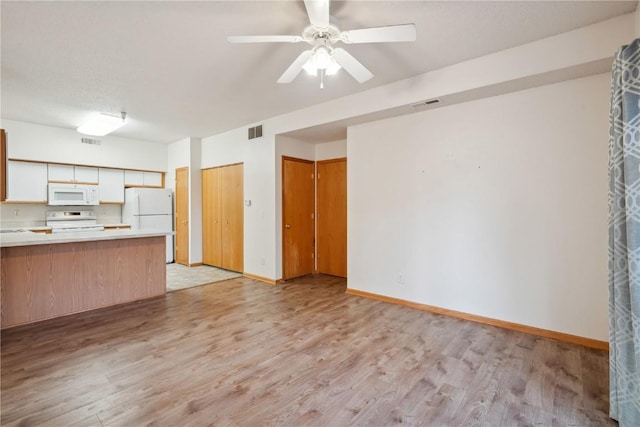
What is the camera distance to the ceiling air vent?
4.94m

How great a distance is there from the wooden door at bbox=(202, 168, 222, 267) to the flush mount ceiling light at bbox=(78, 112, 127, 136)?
5.91 ft

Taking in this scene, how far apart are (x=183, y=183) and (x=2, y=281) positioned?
140 inches

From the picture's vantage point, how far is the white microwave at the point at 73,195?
5.13 meters

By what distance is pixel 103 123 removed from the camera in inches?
174

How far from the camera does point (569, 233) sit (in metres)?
2.74

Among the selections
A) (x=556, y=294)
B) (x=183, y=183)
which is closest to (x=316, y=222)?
(x=183, y=183)

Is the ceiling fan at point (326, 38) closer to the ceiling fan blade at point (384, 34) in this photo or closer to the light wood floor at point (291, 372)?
the ceiling fan blade at point (384, 34)

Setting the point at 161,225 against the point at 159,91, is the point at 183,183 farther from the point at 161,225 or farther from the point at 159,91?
the point at 159,91

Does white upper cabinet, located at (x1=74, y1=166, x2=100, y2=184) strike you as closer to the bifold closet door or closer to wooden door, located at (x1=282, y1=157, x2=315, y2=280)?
the bifold closet door

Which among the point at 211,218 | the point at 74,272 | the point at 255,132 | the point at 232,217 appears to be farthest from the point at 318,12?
the point at 211,218

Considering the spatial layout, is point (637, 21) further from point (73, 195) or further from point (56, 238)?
point (73, 195)

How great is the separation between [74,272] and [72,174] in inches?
116

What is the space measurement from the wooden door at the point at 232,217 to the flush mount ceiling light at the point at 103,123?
71.1 inches

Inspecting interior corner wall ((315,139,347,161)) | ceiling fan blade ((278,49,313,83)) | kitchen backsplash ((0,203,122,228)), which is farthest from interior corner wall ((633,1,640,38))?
kitchen backsplash ((0,203,122,228))
